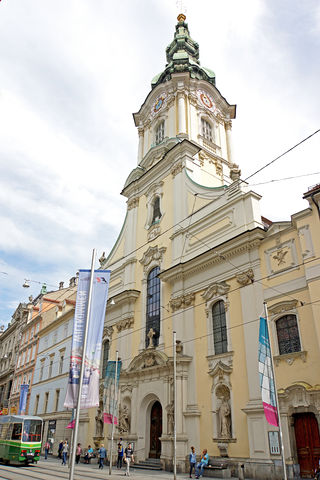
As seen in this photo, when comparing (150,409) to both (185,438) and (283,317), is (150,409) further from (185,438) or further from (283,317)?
(283,317)

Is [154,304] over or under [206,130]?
under

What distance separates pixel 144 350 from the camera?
22094mm

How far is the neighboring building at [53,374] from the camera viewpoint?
29.7 metres

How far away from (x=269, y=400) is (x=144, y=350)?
1165 cm

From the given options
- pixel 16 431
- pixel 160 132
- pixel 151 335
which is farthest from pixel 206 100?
pixel 16 431

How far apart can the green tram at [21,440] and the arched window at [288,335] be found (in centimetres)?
1412

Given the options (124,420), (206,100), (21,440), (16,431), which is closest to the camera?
(21,440)

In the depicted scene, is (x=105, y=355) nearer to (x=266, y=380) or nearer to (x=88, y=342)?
(x=266, y=380)

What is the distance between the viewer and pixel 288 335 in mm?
15266

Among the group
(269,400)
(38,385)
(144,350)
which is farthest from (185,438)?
(38,385)

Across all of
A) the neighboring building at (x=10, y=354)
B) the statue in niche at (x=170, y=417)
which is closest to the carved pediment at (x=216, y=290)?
the statue in niche at (x=170, y=417)

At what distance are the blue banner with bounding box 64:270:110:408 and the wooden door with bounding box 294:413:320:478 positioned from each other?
876 cm

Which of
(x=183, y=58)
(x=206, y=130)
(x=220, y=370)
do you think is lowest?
(x=220, y=370)

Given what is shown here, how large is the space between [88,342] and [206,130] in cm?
2579
